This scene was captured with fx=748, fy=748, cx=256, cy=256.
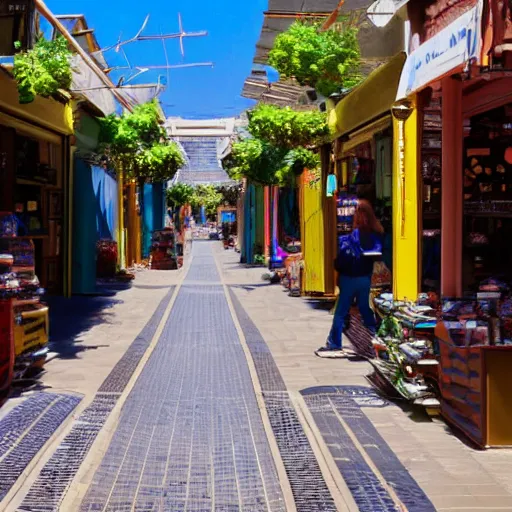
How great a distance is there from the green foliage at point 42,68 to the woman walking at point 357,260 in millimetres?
3659

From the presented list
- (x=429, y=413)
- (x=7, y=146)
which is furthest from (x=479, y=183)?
(x=7, y=146)

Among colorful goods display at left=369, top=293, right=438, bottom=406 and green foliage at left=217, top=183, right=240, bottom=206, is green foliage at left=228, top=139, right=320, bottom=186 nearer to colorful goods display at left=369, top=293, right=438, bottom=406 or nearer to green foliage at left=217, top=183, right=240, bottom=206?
colorful goods display at left=369, top=293, right=438, bottom=406

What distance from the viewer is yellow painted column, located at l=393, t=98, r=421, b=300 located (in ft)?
25.1

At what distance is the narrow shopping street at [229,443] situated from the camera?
4.20 metres

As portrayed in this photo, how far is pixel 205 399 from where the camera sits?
6.36 m

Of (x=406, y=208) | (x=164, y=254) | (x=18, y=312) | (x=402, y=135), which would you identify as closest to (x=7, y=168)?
(x=18, y=312)

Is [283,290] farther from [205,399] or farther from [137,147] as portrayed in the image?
[205,399]

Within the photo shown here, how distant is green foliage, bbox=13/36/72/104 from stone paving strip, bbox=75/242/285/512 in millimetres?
3237

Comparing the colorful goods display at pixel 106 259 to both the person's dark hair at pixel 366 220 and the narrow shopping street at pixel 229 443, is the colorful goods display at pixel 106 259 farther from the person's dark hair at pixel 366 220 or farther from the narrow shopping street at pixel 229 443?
the person's dark hair at pixel 366 220

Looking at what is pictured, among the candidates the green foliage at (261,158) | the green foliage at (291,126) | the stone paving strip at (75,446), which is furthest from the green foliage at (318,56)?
the stone paving strip at (75,446)

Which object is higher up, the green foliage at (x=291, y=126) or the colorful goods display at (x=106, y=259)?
the green foliage at (x=291, y=126)

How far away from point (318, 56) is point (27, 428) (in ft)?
25.6

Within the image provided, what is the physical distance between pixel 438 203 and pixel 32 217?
8126 mm

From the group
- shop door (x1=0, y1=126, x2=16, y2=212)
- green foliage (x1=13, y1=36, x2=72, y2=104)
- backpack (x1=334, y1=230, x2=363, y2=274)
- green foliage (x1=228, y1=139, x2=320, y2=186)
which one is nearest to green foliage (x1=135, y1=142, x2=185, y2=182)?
green foliage (x1=228, y1=139, x2=320, y2=186)
